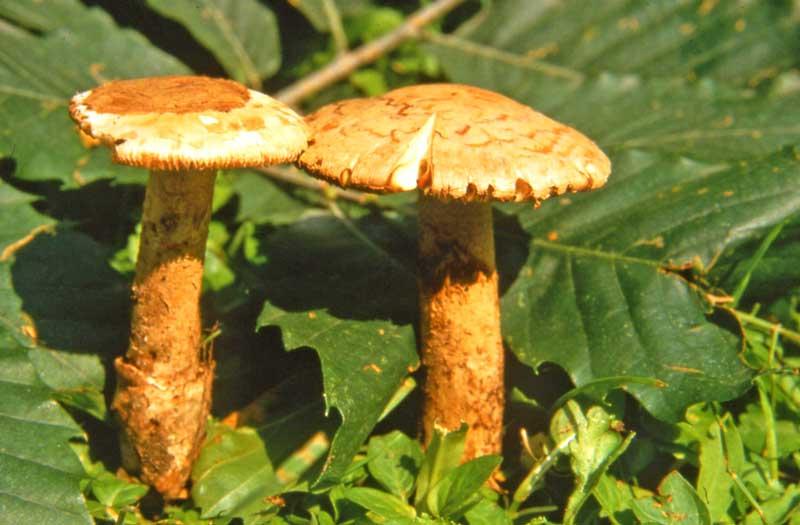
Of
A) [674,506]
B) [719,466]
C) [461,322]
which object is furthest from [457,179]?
[719,466]

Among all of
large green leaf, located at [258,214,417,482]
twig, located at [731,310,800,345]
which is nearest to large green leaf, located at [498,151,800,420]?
twig, located at [731,310,800,345]

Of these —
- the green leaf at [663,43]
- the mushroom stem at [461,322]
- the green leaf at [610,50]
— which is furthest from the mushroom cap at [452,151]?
the green leaf at [663,43]

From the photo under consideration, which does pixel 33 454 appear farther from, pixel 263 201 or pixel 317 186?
pixel 317 186

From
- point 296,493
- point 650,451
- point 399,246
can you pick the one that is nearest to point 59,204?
point 399,246

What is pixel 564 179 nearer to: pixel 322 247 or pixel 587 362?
pixel 587 362

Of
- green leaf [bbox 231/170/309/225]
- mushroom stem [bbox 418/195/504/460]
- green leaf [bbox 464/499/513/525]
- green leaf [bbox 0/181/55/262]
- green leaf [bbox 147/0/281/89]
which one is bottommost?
green leaf [bbox 464/499/513/525]

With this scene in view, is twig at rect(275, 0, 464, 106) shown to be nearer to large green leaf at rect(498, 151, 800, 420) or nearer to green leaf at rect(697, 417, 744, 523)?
large green leaf at rect(498, 151, 800, 420)
